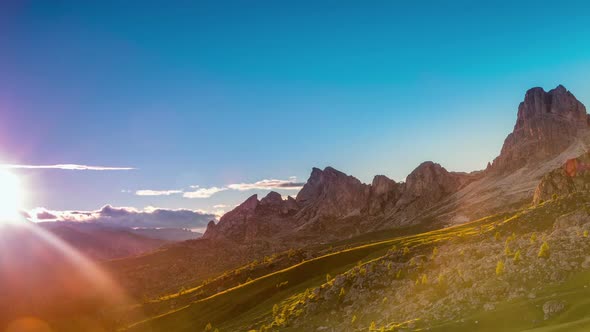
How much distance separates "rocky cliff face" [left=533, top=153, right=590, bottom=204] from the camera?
476 feet

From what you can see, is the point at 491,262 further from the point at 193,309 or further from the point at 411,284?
the point at 193,309

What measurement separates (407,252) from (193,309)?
6368 cm

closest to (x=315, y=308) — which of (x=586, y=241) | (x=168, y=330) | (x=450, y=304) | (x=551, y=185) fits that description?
(x=450, y=304)

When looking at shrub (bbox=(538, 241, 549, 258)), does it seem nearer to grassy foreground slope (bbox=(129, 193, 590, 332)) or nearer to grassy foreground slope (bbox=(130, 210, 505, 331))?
grassy foreground slope (bbox=(129, 193, 590, 332))

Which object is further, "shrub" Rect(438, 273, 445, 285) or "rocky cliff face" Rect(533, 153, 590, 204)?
"rocky cliff face" Rect(533, 153, 590, 204)

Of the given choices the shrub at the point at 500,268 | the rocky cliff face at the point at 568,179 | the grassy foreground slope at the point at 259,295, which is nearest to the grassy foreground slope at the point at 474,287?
the shrub at the point at 500,268

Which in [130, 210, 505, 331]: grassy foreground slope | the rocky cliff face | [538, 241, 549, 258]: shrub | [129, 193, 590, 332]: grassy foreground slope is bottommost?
[130, 210, 505, 331]: grassy foreground slope

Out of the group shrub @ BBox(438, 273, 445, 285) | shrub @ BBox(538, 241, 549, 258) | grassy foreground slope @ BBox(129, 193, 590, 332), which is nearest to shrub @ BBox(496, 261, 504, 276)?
grassy foreground slope @ BBox(129, 193, 590, 332)

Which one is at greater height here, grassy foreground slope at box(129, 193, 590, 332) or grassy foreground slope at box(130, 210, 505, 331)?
grassy foreground slope at box(129, 193, 590, 332)

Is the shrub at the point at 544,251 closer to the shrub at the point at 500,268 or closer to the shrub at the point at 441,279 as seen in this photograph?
the shrub at the point at 500,268

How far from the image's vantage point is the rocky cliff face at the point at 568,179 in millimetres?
145000

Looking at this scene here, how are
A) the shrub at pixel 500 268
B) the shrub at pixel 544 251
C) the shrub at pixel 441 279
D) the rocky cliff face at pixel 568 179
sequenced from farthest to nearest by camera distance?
the rocky cliff face at pixel 568 179, the shrub at pixel 441 279, the shrub at pixel 500 268, the shrub at pixel 544 251

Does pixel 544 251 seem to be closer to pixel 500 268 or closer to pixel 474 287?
pixel 500 268

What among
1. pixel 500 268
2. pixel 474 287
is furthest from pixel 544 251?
pixel 474 287
